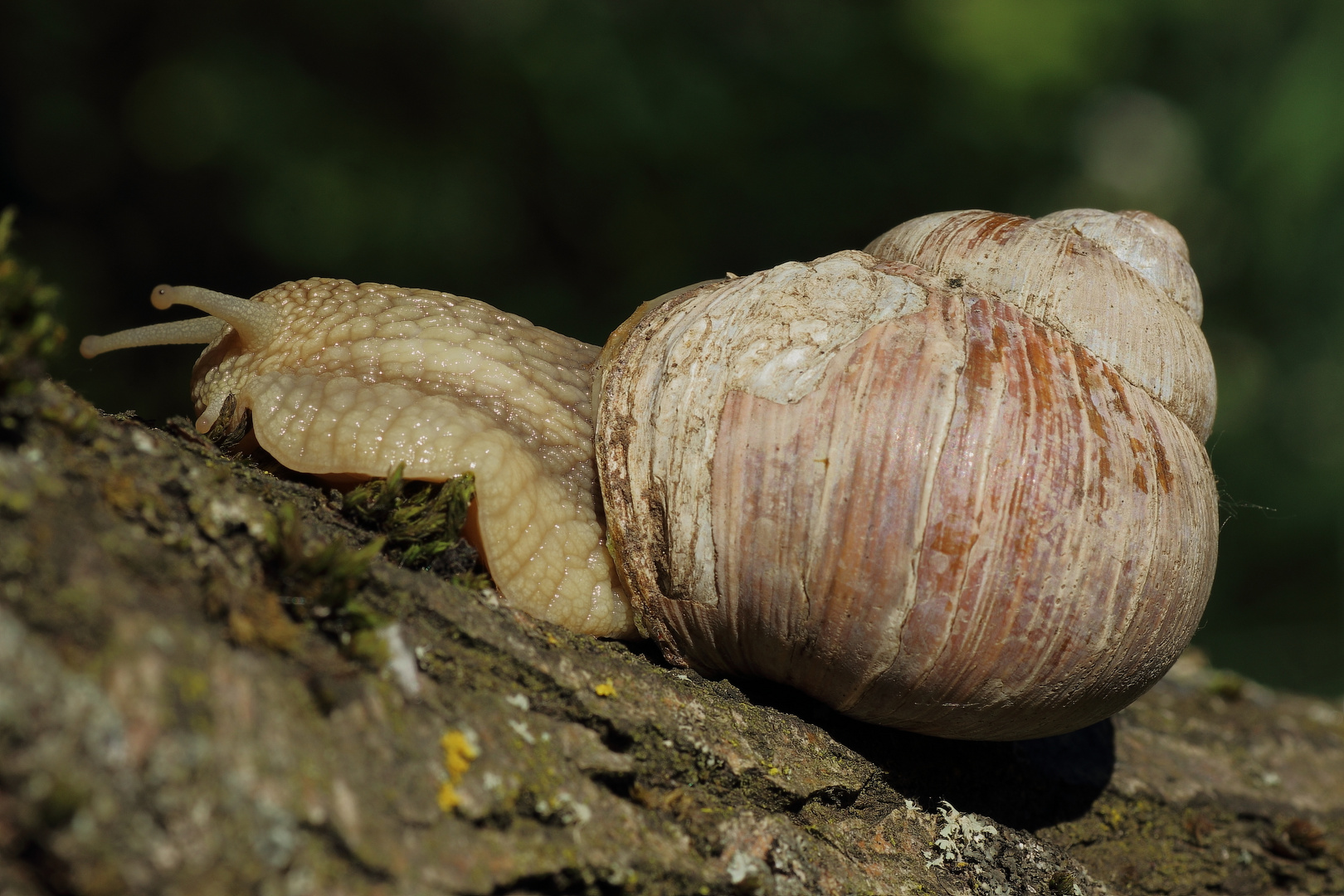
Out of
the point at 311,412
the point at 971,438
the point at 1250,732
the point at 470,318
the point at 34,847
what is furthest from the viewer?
the point at 1250,732

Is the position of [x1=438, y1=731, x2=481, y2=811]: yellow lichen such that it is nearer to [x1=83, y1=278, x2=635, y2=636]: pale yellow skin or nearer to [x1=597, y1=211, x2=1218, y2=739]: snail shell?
[x1=83, y1=278, x2=635, y2=636]: pale yellow skin

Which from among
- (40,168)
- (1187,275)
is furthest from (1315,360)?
(40,168)

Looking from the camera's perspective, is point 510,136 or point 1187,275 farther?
point 510,136

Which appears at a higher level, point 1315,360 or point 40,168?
point 1315,360

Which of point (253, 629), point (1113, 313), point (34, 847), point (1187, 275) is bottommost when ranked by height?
point (34, 847)

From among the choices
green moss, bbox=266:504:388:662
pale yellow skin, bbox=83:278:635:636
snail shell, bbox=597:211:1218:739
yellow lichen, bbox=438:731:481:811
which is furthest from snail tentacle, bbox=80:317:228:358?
yellow lichen, bbox=438:731:481:811

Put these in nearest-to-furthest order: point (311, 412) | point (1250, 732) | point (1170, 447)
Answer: point (1170, 447), point (311, 412), point (1250, 732)

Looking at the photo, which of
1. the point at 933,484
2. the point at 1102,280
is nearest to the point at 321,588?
the point at 933,484

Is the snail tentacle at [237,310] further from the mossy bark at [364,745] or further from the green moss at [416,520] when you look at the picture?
the green moss at [416,520]

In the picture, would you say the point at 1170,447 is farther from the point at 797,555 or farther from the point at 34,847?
the point at 34,847
